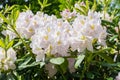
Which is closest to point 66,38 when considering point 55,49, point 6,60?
point 55,49

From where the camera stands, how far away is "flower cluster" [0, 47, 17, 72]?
1.94m

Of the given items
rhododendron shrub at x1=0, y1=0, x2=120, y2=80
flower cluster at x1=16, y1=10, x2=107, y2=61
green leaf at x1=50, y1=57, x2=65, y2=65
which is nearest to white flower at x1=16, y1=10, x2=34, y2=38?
rhododendron shrub at x1=0, y1=0, x2=120, y2=80

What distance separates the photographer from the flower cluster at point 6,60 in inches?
76.3

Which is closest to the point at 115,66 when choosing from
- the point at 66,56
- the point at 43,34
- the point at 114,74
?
the point at 114,74

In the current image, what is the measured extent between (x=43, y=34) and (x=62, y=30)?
11 cm

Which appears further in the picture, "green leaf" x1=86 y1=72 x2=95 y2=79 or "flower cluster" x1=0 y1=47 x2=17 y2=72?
"green leaf" x1=86 y1=72 x2=95 y2=79

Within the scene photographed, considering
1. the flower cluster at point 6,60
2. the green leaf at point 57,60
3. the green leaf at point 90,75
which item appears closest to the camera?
the green leaf at point 57,60

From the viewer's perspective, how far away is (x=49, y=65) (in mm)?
1979

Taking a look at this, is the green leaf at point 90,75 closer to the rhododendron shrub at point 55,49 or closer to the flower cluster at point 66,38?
the rhododendron shrub at point 55,49

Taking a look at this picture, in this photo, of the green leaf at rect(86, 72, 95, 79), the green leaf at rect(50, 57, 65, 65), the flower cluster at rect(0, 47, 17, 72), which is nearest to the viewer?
the green leaf at rect(50, 57, 65, 65)

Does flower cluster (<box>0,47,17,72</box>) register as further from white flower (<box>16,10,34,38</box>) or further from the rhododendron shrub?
white flower (<box>16,10,34,38</box>)

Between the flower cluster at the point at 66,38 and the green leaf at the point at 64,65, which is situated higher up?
the flower cluster at the point at 66,38

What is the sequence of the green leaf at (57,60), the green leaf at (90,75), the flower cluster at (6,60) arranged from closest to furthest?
the green leaf at (57,60)
the flower cluster at (6,60)
the green leaf at (90,75)

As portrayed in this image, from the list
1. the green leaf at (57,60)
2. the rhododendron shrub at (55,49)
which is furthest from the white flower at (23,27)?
the green leaf at (57,60)
